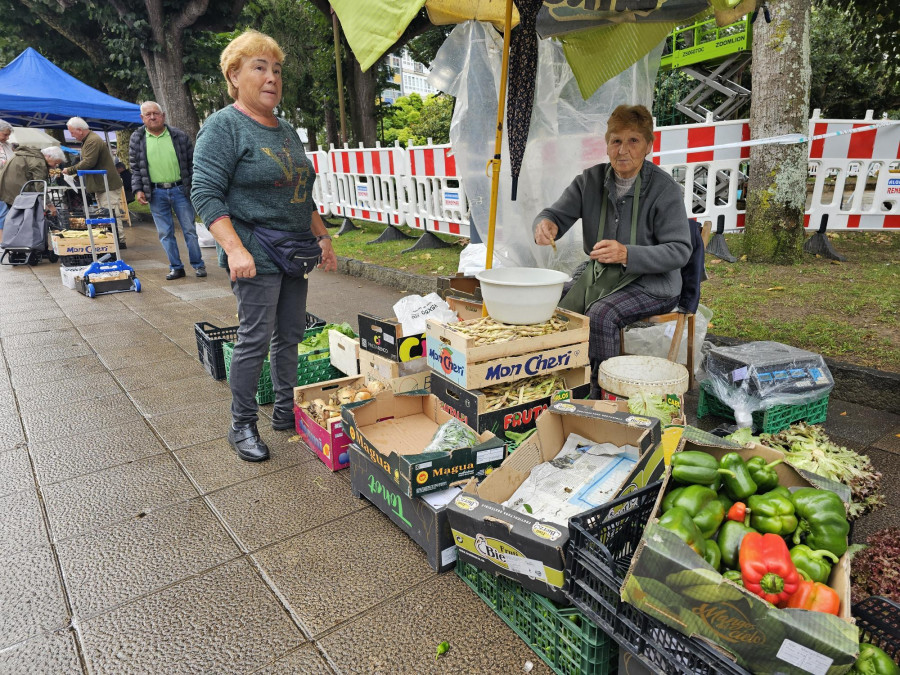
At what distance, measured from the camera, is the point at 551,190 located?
4.54 m

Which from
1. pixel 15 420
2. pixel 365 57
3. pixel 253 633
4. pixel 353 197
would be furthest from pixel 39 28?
pixel 253 633

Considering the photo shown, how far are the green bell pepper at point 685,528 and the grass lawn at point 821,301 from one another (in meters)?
2.93

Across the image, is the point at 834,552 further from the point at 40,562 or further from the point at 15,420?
the point at 15,420

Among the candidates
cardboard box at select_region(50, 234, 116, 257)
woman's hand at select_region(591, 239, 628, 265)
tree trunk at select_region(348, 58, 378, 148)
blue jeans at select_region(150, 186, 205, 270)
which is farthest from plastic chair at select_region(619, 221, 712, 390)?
tree trunk at select_region(348, 58, 378, 148)

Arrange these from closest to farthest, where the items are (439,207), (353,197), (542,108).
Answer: (542,108) → (439,207) → (353,197)

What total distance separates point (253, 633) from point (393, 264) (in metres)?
6.48

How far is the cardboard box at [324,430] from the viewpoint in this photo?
315cm

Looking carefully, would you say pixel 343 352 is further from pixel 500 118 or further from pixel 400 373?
pixel 500 118

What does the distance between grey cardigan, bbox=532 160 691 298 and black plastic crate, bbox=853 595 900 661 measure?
6.98 ft

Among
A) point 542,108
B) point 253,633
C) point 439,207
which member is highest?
point 542,108

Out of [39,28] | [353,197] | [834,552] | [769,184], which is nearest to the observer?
[834,552]

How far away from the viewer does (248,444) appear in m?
3.32

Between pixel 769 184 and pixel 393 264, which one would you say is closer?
pixel 769 184

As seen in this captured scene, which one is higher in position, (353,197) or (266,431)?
(353,197)
